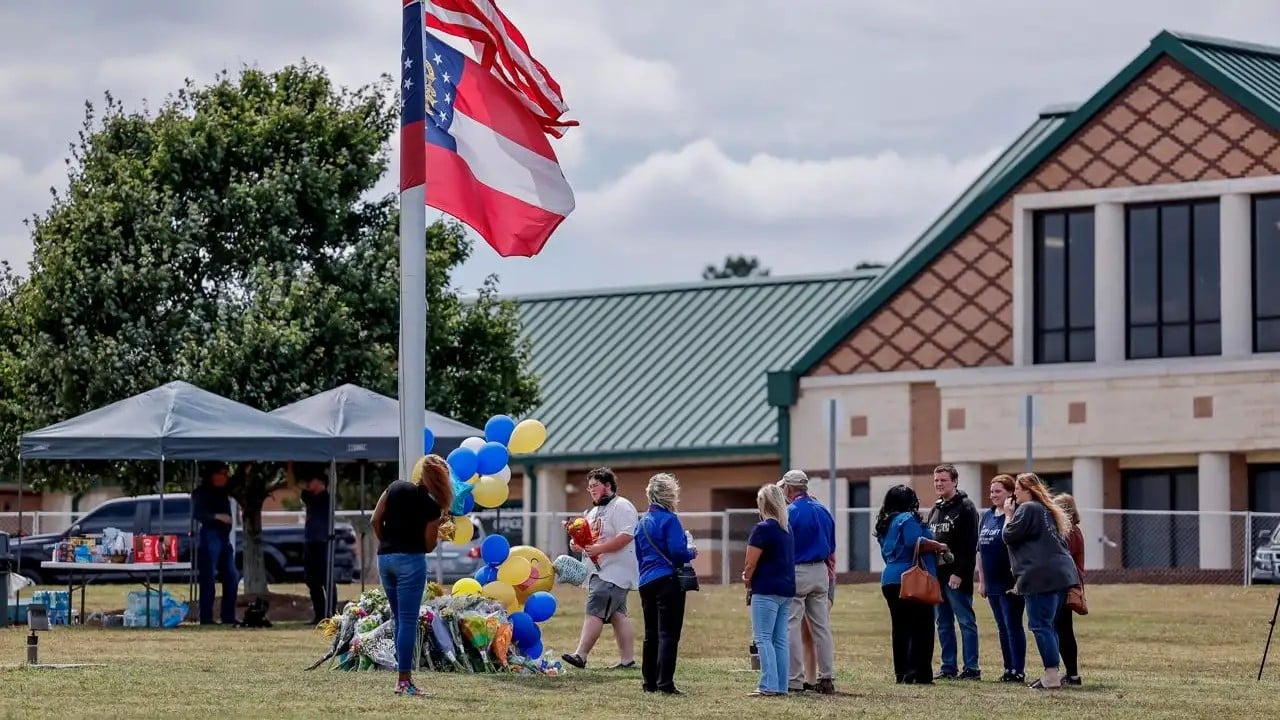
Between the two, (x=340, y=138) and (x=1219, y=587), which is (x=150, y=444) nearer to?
(x=340, y=138)

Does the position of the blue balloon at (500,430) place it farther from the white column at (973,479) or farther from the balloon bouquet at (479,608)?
the white column at (973,479)

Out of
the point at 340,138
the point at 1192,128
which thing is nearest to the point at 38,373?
the point at 340,138

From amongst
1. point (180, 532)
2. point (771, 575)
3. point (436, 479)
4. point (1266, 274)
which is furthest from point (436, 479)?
point (1266, 274)

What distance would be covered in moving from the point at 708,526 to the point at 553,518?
2.90 m

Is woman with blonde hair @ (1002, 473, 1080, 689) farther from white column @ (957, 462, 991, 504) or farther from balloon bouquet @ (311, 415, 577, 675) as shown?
white column @ (957, 462, 991, 504)

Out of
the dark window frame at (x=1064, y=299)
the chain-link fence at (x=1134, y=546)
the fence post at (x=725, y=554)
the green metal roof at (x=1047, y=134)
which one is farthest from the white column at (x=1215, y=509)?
the fence post at (x=725, y=554)

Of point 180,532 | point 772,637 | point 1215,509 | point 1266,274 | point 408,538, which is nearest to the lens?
point 408,538

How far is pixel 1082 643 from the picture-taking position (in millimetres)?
24656

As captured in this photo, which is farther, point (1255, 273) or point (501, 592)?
point (1255, 273)

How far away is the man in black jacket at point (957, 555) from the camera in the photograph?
18844 millimetres

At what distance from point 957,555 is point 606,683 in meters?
3.04

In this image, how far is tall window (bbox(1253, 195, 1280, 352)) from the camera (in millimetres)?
38750

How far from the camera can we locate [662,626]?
1716 centimetres

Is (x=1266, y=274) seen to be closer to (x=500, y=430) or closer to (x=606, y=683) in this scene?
(x=500, y=430)
